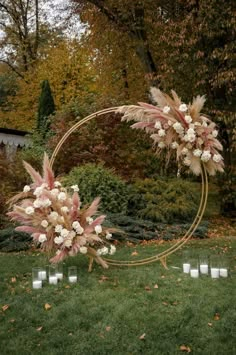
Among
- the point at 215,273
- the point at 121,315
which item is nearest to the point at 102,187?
the point at 215,273

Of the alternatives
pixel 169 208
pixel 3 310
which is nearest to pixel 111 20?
pixel 169 208

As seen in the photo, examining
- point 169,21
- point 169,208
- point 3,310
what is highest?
point 169,21

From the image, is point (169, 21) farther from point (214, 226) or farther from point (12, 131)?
point (12, 131)

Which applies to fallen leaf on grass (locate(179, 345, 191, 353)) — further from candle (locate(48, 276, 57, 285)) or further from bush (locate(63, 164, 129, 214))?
bush (locate(63, 164, 129, 214))

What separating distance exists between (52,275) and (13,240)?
287cm

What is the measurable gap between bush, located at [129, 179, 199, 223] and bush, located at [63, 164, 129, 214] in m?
0.39

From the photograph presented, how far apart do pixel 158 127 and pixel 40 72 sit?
17.9 meters

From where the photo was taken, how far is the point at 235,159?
13.2 m

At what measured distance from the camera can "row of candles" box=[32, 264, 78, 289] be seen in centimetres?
602

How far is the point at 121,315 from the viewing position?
5.06 metres

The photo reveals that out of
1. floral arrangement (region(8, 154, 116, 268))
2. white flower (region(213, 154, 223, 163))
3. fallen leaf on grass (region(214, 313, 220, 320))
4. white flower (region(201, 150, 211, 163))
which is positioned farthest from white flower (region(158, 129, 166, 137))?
fallen leaf on grass (region(214, 313, 220, 320))

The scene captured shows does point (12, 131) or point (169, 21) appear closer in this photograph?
point (169, 21)

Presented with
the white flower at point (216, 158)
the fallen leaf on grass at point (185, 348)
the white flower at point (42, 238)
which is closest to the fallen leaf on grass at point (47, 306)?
the white flower at point (42, 238)

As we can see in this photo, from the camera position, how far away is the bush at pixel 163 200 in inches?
430
